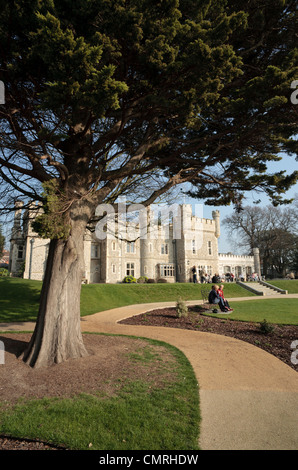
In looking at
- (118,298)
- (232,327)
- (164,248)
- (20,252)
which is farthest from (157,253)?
(232,327)

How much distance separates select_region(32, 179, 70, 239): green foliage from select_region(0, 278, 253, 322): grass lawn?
7900mm

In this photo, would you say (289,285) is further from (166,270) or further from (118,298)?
(118,298)

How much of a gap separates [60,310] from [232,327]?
21.0 feet

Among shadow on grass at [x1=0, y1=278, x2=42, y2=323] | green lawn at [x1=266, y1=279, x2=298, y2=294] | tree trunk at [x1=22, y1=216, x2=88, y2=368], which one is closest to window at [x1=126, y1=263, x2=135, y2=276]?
green lawn at [x1=266, y1=279, x2=298, y2=294]

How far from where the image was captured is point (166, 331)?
9.49 m

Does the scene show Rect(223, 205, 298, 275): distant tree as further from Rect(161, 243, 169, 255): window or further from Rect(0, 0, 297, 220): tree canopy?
Rect(0, 0, 297, 220): tree canopy

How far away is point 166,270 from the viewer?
3662 centimetres

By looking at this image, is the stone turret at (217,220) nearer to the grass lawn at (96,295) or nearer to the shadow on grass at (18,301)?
the grass lawn at (96,295)

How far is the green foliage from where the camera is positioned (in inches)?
210

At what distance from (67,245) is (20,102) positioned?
3269 mm

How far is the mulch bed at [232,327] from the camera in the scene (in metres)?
7.13

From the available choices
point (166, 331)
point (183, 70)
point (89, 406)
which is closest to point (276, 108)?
point (183, 70)

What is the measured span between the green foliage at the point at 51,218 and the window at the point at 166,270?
102ft
